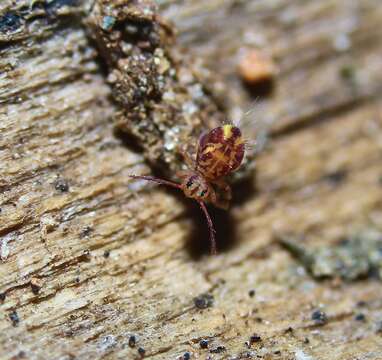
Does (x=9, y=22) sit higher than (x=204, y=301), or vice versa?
(x=9, y=22)

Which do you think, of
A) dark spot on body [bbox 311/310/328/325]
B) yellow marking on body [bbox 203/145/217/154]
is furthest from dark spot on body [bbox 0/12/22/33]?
dark spot on body [bbox 311/310/328/325]

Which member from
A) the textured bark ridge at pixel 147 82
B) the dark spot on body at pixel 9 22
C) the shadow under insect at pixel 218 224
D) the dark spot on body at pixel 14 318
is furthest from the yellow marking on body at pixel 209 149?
the dark spot on body at pixel 14 318

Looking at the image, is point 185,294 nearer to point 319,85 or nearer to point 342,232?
point 342,232

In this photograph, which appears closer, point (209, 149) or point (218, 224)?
point (209, 149)

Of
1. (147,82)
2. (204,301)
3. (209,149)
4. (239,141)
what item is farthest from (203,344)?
(147,82)

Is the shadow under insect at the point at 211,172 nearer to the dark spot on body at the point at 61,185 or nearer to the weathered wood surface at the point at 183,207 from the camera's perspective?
the weathered wood surface at the point at 183,207

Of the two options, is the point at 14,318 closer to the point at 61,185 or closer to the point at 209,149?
the point at 61,185

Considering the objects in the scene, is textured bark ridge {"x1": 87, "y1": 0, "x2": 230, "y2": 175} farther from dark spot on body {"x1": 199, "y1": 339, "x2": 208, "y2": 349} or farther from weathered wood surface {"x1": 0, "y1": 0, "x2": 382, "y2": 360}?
dark spot on body {"x1": 199, "y1": 339, "x2": 208, "y2": 349}
